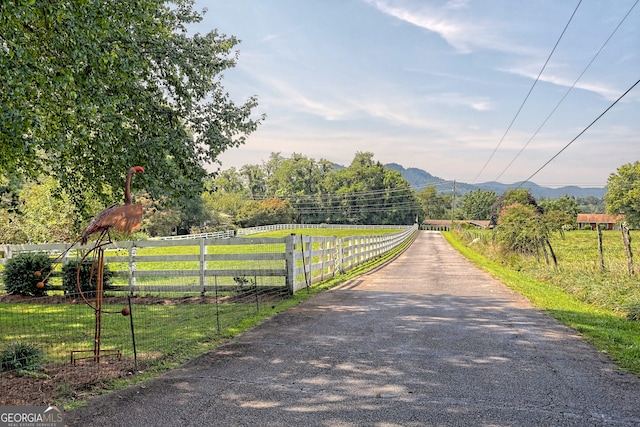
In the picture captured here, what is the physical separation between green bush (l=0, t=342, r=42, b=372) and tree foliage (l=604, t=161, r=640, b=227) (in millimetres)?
85771

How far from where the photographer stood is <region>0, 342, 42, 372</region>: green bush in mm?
4456

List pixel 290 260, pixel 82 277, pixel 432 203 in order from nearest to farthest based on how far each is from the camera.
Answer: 1. pixel 290 260
2. pixel 82 277
3. pixel 432 203

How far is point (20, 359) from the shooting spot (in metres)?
4.48

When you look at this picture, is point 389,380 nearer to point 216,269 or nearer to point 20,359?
point 20,359

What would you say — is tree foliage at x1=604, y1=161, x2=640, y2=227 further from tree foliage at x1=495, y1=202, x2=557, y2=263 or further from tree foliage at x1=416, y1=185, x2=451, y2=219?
tree foliage at x1=495, y1=202, x2=557, y2=263

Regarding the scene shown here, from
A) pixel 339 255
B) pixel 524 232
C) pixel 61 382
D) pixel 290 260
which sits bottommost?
pixel 61 382

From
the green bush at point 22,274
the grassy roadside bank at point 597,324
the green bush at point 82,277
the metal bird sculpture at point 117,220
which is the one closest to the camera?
the metal bird sculpture at point 117,220

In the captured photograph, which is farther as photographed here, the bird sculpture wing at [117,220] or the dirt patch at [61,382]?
the bird sculpture wing at [117,220]

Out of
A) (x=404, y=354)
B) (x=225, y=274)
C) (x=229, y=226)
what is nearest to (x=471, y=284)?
(x=225, y=274)

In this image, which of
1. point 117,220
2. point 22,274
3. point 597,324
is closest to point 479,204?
point 597,324

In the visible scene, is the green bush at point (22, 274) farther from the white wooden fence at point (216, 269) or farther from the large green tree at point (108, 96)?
the large green tree at point (108, 96)

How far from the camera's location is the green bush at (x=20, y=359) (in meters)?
4.46

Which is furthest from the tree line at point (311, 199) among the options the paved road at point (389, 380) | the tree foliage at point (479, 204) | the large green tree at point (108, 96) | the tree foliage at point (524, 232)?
the paved road at point (389, 380)

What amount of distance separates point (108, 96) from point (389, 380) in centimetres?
617
